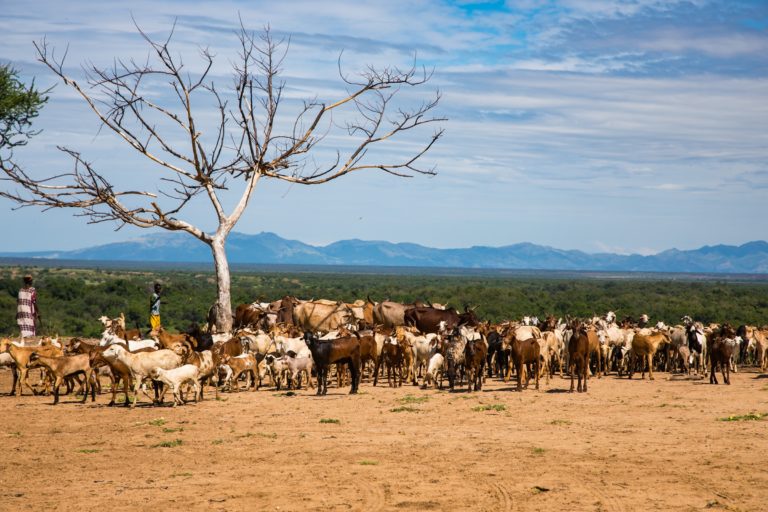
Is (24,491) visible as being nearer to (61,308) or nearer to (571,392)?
(571,392)

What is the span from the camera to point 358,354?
20.7m

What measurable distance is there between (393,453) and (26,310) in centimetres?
1322

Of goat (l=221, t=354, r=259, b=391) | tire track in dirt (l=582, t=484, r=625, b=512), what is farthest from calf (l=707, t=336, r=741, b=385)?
tire track in dirt (l=582, t=484, r=625, b=512)

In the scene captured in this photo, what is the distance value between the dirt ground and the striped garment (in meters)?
4.15

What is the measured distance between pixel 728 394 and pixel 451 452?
9178 mm

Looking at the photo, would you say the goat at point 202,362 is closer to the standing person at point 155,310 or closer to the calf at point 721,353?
the standing person at point 155,310

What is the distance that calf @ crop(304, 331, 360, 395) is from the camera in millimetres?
20188

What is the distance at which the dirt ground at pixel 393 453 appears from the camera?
11414 mm

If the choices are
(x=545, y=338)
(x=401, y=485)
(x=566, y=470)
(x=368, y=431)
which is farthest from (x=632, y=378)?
(x=401, y=485)

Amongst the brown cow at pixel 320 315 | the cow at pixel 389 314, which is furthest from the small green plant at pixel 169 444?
the cow at pixel 389 314

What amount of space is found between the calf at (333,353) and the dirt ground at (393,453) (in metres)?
0.50

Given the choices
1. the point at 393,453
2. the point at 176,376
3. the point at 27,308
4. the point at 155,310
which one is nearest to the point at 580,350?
the point at 393,453

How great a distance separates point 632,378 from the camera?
965 inches

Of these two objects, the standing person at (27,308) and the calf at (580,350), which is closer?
the calf at (580,350)
